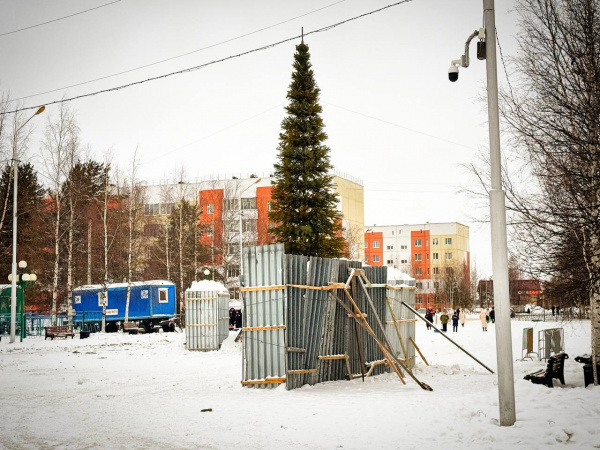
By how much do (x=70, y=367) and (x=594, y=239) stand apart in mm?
15314

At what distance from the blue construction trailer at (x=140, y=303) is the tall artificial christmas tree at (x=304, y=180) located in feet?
54.9

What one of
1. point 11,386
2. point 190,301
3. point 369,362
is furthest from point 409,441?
point 190,301

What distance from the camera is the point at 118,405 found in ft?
38.2

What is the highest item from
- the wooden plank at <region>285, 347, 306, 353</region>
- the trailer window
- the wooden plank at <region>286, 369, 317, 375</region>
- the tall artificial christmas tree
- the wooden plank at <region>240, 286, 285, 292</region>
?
the tall artificial christmas tree

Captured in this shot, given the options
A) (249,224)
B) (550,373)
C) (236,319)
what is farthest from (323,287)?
(249,224)

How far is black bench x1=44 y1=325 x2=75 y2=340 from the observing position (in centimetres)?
3237

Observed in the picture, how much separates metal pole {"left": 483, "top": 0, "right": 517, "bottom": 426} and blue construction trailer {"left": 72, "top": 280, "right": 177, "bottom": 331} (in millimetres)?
37815

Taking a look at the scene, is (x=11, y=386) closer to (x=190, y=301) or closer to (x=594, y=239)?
(x=190, y=301)

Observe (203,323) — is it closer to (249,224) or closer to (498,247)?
(498,247)

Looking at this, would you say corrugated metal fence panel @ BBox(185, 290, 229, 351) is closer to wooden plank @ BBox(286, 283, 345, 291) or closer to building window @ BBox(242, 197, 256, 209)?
wooden plank @ BBox(286, 283, 345, 291)

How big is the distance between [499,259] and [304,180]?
23287mm

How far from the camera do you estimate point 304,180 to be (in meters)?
31.6

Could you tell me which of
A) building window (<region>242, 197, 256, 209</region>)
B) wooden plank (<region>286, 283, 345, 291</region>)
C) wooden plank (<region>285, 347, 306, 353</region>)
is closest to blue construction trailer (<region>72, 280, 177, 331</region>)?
building window (<region>242, 197, 256, 209</region>)

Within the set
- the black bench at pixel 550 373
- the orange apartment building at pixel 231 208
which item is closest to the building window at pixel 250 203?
the orange apartment building at pixel 231 208
